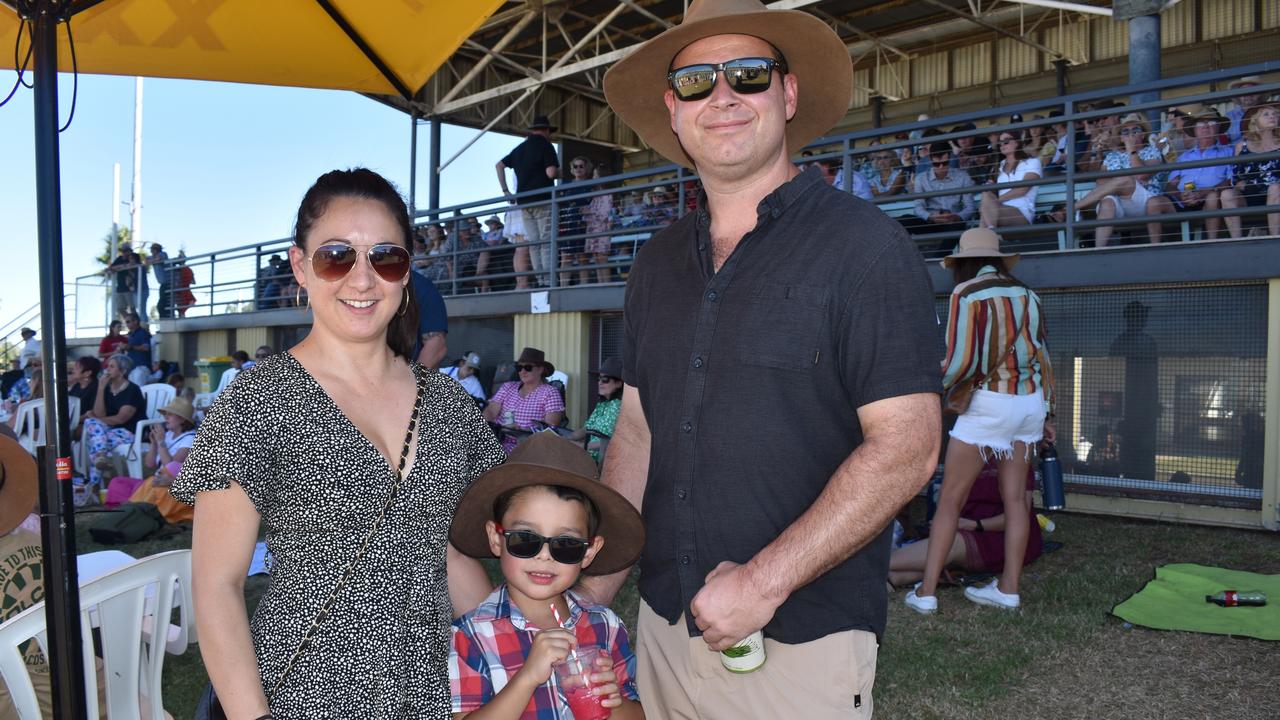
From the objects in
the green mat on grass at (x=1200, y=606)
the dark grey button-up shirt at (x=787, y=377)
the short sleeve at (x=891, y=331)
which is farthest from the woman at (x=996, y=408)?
the short sleeve at (x=891, y=331)

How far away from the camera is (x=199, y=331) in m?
18.9

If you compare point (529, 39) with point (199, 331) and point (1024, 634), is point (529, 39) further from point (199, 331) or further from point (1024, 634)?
point (1024, 634)

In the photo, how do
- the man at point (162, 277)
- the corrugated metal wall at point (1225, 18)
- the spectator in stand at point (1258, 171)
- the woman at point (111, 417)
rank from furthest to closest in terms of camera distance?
1. the man at point (162, 277)
2. the corrugated metal wall at point (1225, 18)
3. the woman at point (111, 417)
4. the spectator in stand at point (1258, 171)

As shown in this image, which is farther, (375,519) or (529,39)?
(529,39)

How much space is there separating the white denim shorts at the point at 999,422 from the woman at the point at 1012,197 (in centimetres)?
385

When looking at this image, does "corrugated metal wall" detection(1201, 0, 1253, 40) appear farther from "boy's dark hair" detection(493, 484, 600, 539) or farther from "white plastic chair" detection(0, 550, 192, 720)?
"white plastic chair" detection(0, 550, 192, 720)

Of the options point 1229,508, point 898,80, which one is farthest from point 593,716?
point 898,80

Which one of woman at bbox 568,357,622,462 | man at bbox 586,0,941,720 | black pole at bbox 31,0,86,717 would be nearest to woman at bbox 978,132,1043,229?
woman at bbox 568,357,622,462

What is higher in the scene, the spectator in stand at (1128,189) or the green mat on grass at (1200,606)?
the spectator in stand at (1128,189)

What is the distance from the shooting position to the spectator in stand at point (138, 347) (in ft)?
50.5

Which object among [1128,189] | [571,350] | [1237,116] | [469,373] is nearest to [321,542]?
[1128,189]

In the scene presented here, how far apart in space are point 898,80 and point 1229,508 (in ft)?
41.4

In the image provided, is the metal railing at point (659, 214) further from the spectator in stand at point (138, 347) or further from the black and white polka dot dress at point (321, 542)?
the black and white polka dot dress at point (321, 542)

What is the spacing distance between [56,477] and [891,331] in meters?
1.92
